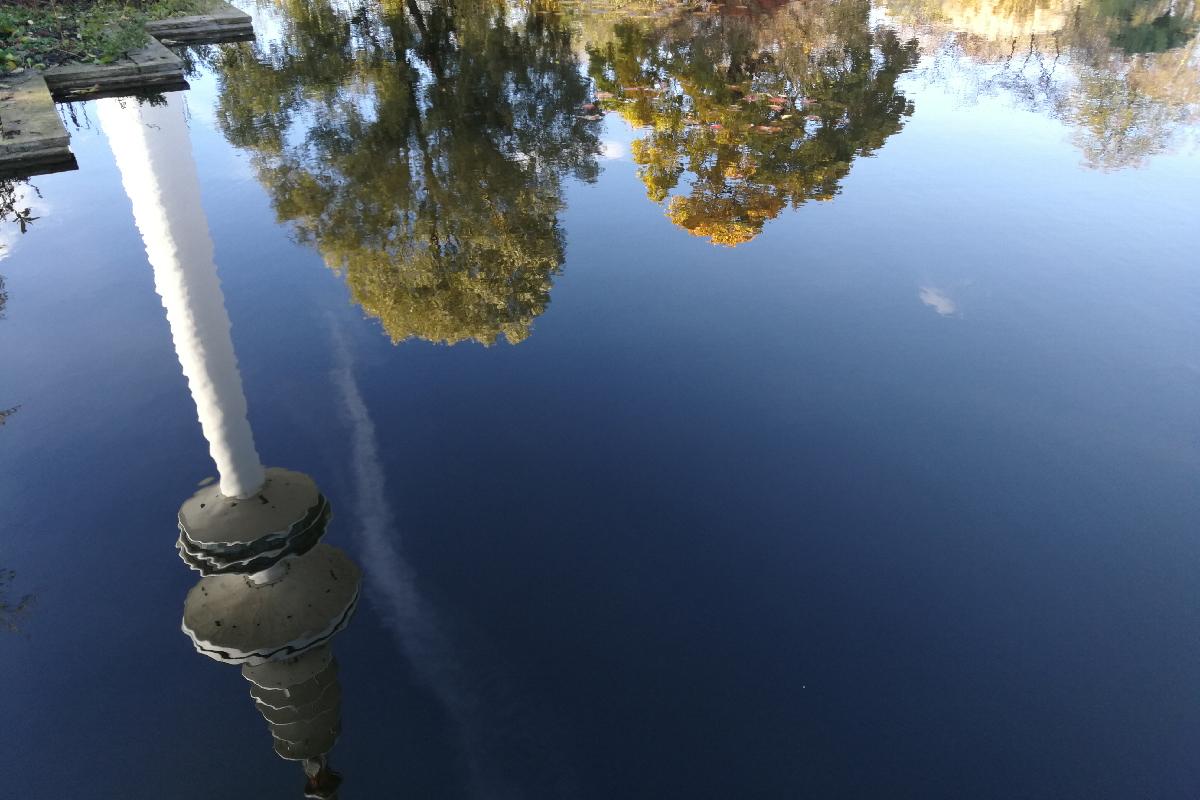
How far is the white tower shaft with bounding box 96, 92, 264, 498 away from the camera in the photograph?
568cm

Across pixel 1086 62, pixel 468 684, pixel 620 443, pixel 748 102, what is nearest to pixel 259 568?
pixel 468 684

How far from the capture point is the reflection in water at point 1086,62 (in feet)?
45.8

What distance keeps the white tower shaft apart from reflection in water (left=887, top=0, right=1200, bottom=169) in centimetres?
1250

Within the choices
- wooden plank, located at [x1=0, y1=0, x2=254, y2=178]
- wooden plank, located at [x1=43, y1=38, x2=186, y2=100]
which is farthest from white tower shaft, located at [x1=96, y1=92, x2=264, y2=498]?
wooden plank, located at [x1=43, y1=38, x2=186, y2=100]

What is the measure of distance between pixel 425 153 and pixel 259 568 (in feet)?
24.9

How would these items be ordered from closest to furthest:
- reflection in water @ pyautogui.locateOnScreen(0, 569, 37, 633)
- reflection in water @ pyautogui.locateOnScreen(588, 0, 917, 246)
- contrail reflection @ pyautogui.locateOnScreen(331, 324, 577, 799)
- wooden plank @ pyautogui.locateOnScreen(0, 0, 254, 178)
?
contrail reflection @ pyautogui.locateOnScreen(331, 324, 577, 799)
reflection in water @ pyautogui.locateOnScreen(0, 569, 37, 633)
wooden plank @ pyautogui.locateOnScreen(0, 0, 254, 178)
reflection in water @ pyautogui.locateOnScreen(588, 0, 917, 246)

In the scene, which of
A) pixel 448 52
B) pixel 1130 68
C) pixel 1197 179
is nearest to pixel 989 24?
pixel 1130 68

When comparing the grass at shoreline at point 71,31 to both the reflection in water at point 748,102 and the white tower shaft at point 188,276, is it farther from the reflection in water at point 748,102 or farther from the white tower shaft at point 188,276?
the reflection in water at point 748,102

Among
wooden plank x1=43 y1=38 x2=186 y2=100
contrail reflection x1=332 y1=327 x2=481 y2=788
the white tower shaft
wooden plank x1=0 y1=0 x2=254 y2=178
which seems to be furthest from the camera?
wooden plank x1=43 y1=38 x2=186 y2=100

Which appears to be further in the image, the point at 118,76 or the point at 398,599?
the point at 118,76

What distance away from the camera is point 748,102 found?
1404 centimetres

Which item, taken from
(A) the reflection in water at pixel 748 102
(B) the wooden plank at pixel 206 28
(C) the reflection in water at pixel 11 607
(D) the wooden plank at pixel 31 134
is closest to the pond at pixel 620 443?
(C) the reflection in water at pixel 11 607

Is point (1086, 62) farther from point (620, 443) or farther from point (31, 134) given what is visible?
point (31, 134)

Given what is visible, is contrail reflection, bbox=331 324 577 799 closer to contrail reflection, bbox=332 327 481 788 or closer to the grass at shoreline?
contrail reflection, bbox=332 327 481 788
